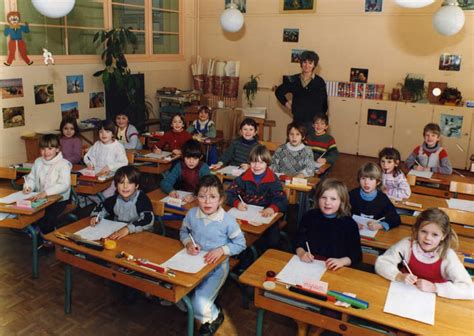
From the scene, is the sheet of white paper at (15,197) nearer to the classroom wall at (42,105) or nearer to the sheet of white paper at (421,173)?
the classroom wall at (42,105)

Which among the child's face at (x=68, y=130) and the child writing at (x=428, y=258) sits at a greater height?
the child's face at (x=68, y=130)

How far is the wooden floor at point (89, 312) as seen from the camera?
2836 millimetres

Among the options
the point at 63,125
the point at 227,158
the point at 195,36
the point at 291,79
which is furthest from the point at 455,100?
the point at 63,125

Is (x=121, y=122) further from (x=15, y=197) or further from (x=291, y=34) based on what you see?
(x=291, y=34)

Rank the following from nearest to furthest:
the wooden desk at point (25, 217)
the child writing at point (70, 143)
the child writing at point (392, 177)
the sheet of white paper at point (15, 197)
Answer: the wooden desk at point (25, 217) < the sheet of white paper at point (15, 197) < the child writing at point (392, 177) < the child writing at point (70, 143)

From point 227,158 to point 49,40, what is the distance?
3158mm

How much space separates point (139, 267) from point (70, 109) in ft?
15.6

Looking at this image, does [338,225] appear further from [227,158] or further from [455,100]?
[455,100]

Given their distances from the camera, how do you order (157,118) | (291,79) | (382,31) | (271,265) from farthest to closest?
1. (157,118)
2. (382,31)
3. (291,79)
4. (271,265)

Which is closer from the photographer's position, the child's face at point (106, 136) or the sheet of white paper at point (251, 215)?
the sheet of white paper at point (251, 215)

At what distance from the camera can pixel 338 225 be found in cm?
265

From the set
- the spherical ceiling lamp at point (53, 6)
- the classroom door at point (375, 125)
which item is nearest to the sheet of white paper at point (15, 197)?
the spherical ceiling lamp at point (53, 6)

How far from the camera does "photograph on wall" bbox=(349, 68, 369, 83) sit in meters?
7.55

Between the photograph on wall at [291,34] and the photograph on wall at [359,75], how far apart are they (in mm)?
1150
